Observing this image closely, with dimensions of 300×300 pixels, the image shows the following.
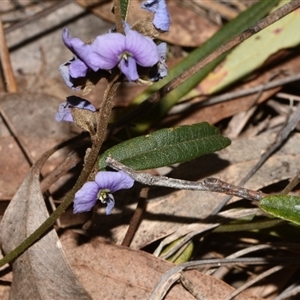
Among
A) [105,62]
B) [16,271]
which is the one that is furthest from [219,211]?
[105,62]

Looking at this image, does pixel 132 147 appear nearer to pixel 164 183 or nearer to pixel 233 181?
pixel 164 183

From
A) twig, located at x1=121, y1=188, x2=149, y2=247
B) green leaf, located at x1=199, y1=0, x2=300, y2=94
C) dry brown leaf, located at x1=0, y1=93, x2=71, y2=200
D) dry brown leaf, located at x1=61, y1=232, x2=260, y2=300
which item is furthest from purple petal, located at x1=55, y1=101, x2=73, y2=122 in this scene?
green leaf, located at x1=199, y1=0, x2=300, y2=94

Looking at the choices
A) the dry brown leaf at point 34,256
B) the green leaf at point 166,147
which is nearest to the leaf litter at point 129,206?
the dry brown leaf at point 34,256

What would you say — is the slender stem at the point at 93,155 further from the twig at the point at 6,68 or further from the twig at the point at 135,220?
the twig at the point at 6,68

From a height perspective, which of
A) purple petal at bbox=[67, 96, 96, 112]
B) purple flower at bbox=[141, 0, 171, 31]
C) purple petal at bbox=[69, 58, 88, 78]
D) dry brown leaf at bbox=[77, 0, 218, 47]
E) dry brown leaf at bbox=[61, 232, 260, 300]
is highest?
dry brown leaf at bbox=[77, 0, 218, 47]

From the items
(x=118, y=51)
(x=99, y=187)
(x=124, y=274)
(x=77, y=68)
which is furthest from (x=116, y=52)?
(x=124, y=274)

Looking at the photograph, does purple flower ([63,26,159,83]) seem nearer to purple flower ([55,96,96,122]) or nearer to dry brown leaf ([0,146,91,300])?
purple flower ([55,96,96,122])

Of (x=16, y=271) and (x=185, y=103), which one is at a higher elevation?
(x=185, y=103)

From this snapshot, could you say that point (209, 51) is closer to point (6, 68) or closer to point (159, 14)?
point (6, 68)
